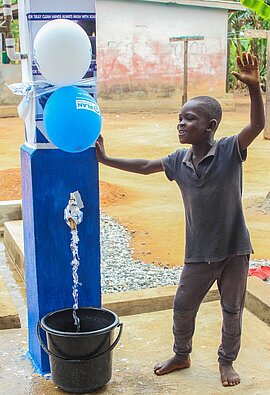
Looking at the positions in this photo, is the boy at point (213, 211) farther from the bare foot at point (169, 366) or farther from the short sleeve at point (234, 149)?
the bare foot at point (169, 366)

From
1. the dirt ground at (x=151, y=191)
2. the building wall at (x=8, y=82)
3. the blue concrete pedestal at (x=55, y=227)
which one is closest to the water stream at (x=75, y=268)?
the blue concrete pedestal at (x=55, y=227)

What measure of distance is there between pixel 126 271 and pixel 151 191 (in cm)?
404

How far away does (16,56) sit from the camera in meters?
3.27

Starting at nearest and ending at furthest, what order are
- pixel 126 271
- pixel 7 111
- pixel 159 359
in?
pixel 159 359 → pixel 126 271 → pixel 7 111

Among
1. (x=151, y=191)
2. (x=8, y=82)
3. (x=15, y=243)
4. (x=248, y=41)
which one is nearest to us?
(x=15, y=243)

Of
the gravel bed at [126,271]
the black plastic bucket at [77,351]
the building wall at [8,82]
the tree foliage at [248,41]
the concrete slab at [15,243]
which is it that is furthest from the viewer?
the tree foliage at [248,41]

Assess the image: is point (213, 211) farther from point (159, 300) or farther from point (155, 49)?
point (155, 49)

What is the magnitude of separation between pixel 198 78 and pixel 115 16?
385 cm

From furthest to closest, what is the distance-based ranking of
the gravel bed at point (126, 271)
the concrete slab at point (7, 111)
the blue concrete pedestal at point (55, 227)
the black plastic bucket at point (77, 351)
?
the concrete slab at point (7, 111) < the gravel bed at point (126, 271) < the blue concrete pedestal at point (55, 227) < the black plastic bucket at point (77, 351)

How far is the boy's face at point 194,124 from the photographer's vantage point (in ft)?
10.2

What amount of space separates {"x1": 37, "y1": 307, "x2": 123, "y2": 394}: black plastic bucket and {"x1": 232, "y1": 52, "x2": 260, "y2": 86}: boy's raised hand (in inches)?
54.2

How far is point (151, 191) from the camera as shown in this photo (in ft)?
30.7

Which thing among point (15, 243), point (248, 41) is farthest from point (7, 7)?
point (248, 41)

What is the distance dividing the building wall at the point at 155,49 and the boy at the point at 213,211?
59.4 feet
